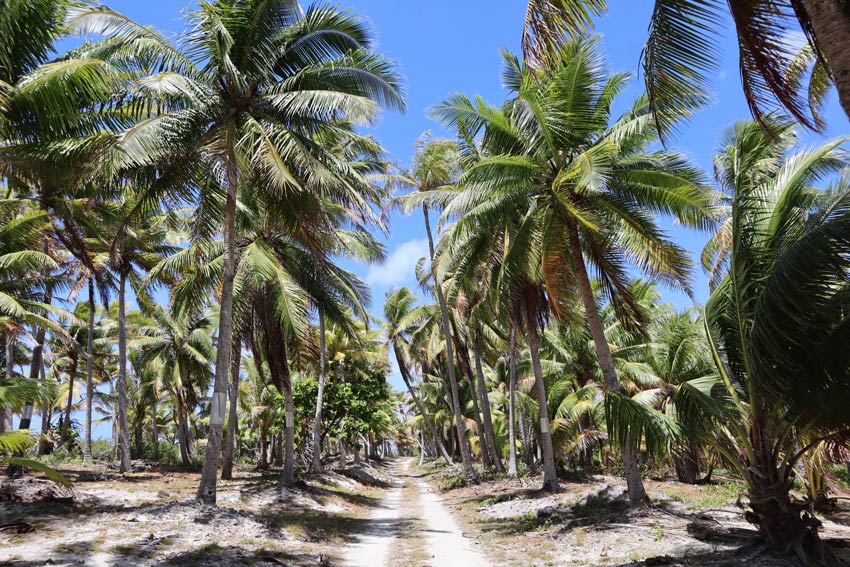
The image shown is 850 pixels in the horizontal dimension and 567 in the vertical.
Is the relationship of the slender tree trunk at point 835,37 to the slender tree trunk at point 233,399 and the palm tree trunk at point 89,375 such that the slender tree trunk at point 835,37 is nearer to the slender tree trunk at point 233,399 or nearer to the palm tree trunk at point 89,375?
the slender tree trunk at point 233,399

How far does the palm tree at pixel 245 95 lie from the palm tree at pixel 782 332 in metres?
6.89

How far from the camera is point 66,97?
7930 mm

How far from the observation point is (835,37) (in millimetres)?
4156

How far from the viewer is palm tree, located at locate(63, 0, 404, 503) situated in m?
10.5

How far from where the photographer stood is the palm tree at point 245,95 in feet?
34.4

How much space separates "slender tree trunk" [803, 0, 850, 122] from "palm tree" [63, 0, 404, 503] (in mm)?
7576

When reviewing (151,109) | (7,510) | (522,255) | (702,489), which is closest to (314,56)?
(151,109)

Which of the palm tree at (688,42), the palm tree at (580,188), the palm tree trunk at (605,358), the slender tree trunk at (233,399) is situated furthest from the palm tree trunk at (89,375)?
the palm tree at (688,42)

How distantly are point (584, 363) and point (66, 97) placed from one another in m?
21.7

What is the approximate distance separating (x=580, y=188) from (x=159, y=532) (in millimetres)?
8888

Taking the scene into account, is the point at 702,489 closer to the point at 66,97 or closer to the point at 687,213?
the point at 687,213

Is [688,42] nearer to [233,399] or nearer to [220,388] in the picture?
[220,388]

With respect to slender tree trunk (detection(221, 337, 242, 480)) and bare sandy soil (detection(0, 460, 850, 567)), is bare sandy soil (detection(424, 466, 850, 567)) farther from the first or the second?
slender tree trunk (detection(221, 337, 242, 480))

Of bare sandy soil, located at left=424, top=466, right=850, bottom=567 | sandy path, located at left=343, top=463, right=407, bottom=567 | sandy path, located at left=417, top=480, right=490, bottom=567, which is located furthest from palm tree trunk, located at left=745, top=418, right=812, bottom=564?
sandy path, located at left=343, top=463, right=407, bottom=567
